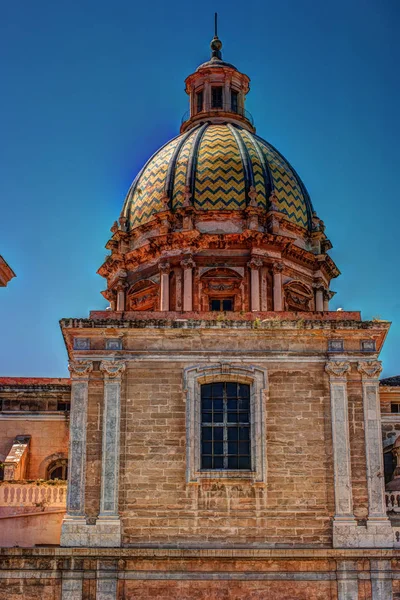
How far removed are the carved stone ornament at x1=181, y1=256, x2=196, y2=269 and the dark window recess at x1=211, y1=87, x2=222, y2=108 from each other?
8.64m

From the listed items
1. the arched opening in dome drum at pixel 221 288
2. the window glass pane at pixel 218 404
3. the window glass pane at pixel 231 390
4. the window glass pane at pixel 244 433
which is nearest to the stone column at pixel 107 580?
the window glass pane at pixel 244 433

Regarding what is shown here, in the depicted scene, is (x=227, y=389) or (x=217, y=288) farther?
(x=217, y=288)

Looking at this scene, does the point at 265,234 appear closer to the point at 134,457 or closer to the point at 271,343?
the point at 271,343

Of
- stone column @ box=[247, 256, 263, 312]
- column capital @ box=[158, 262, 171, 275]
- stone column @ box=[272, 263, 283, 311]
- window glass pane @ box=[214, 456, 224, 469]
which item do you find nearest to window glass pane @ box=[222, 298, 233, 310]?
stone column @ box=[247, 256, 263, 312]

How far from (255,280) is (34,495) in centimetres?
1105

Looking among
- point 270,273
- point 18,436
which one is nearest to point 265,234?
point 270,273

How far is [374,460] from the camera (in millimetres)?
21703

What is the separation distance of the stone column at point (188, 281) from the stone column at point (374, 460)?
28.3 ft

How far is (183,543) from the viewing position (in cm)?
2114

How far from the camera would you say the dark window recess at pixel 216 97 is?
3625 centimetres

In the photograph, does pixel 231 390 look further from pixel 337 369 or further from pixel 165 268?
pixel 165 268

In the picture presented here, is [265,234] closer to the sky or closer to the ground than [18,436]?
closer to the sky

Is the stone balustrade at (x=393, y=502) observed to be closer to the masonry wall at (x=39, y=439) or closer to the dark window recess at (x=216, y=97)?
the masonry wall at (x=39, y=439)

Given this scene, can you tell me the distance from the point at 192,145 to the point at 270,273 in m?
6.11
